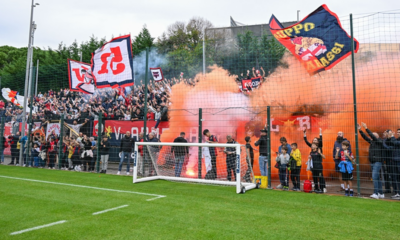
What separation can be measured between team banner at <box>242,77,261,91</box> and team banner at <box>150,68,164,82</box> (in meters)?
4.33

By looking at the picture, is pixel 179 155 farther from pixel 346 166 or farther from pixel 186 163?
pixel 346 166

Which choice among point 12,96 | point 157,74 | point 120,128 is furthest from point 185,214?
point 12,96

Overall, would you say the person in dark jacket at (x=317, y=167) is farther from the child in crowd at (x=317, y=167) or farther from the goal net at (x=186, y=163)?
the goal net at (x=186, y=163)

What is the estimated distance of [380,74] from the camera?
10656 mm

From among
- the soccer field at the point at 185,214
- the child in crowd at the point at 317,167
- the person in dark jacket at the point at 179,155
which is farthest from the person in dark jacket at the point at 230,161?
the child in crowd at the point at 317,167

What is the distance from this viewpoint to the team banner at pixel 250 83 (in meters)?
13.3

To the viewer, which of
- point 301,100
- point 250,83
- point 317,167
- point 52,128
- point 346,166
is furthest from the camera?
point 52,128

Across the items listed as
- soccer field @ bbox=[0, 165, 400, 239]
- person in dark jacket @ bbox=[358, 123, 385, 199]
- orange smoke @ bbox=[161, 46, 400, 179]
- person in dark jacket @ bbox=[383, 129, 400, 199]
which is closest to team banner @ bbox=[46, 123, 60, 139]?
orange smoke @ bbox=[161, 46, 400, 179]

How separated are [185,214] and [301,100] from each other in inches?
322

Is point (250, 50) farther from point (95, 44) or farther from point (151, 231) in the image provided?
point (95, 44)

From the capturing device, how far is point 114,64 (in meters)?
12.2

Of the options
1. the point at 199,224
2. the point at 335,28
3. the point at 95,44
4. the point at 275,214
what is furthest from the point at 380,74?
the point at 95,44

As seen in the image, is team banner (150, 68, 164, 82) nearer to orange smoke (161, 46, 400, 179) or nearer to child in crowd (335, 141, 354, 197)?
orange smoke (161, 46, 400, 179)

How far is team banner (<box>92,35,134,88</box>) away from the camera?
39.0 ft
